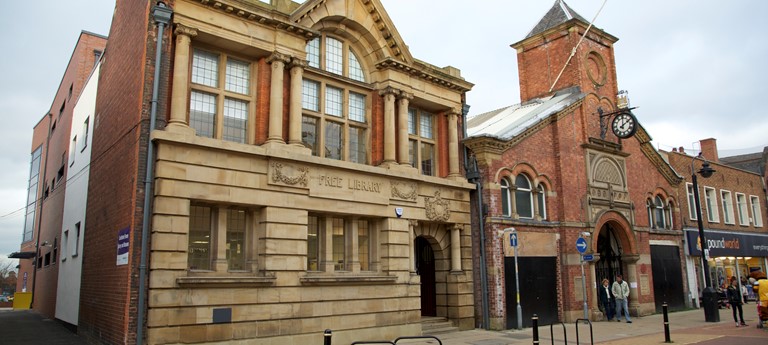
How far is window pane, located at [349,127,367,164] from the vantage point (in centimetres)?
1802

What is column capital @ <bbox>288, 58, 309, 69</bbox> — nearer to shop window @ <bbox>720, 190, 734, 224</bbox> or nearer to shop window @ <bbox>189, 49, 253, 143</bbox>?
shop window @ <bbox>189, 49, 253, 143</bbox>

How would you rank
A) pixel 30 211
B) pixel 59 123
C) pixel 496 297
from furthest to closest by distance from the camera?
pixel 30 211 < pixel 59 123 < pixel 496 297

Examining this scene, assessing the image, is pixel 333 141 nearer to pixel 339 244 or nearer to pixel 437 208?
pixel 339 244

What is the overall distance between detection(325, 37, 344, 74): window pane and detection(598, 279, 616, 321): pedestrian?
46.6ft

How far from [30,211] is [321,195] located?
3039 centimetres

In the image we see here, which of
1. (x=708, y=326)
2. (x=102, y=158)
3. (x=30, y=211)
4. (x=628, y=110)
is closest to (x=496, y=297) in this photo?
(x=708, y=326)

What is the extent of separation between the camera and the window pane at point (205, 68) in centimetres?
1469

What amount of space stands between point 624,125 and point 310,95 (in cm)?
1549

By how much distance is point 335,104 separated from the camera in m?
17.7

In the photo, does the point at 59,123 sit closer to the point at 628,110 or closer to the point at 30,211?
the point at 30,211

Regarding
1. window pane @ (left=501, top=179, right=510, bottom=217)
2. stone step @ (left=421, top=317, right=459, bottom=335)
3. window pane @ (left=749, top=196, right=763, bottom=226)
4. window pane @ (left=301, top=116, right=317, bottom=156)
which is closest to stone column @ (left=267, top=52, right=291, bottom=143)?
window pane @ (left=301, top=116, right=317, bottom=156)

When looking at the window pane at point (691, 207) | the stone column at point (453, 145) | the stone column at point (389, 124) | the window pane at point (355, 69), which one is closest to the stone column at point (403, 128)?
the stone column at point (389, 124)

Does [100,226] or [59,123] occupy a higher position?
[59,123]

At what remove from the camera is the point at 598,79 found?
27.0 m
